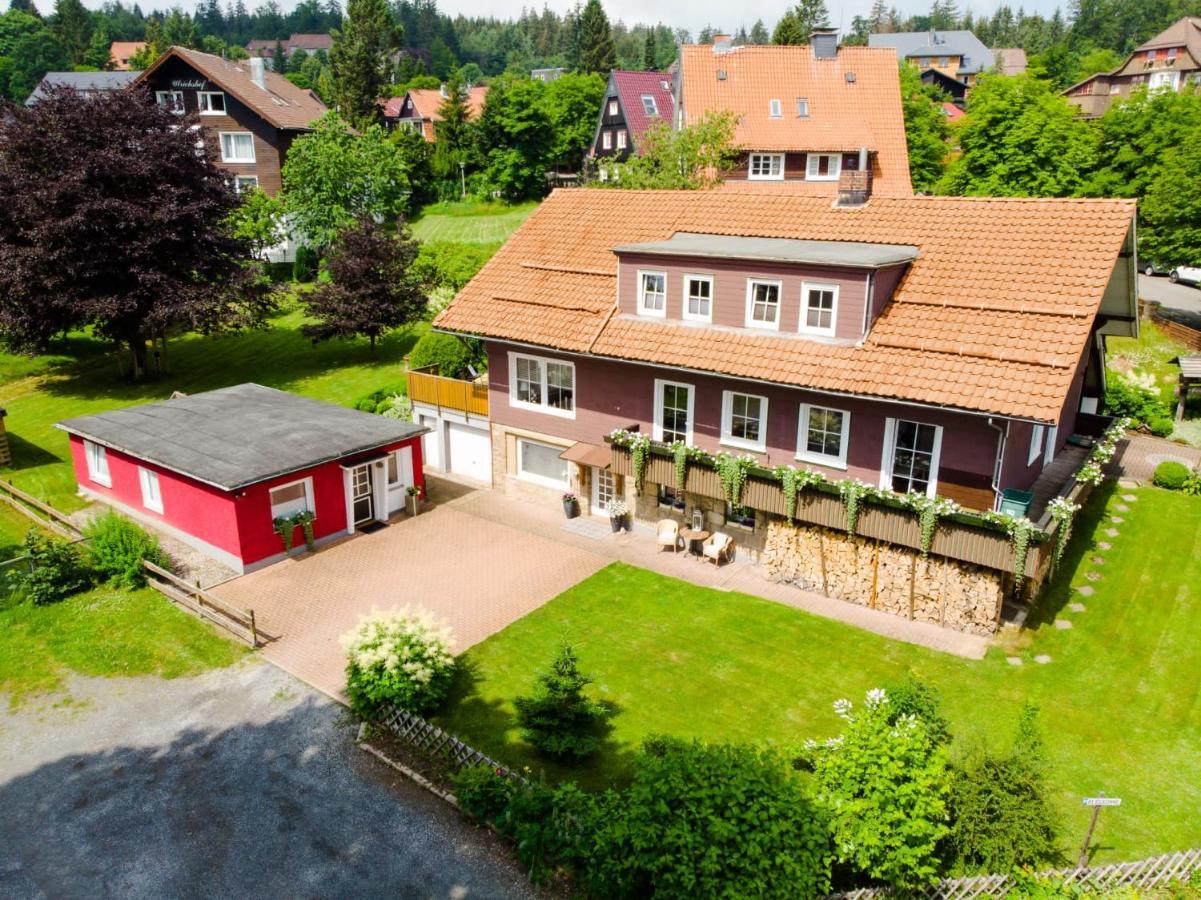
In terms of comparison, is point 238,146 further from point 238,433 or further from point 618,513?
point 618,513

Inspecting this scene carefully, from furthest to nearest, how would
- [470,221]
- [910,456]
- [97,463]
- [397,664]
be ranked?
[470,221], [97,463], [910,456], [397,664]

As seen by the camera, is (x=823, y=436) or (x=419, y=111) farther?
(x=419, y=111)

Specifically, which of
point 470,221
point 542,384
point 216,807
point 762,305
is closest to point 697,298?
point 762,305

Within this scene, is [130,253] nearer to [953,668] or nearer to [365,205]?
[365,205]

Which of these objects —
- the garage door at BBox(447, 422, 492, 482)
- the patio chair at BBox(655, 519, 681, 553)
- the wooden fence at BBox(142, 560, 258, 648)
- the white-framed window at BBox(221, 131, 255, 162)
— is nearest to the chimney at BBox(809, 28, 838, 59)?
the white-framed window at BBox(221, 131, 255, 162)

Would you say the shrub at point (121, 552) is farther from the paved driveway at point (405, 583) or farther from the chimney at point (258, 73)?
the chimney at point (258, 73)

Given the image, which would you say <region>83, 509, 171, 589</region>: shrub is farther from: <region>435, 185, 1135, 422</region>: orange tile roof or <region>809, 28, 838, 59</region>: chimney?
<region>809, 28, 838, 59</region>: chimney

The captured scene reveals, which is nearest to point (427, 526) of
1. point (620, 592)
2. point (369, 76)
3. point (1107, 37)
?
point (620, 592)
